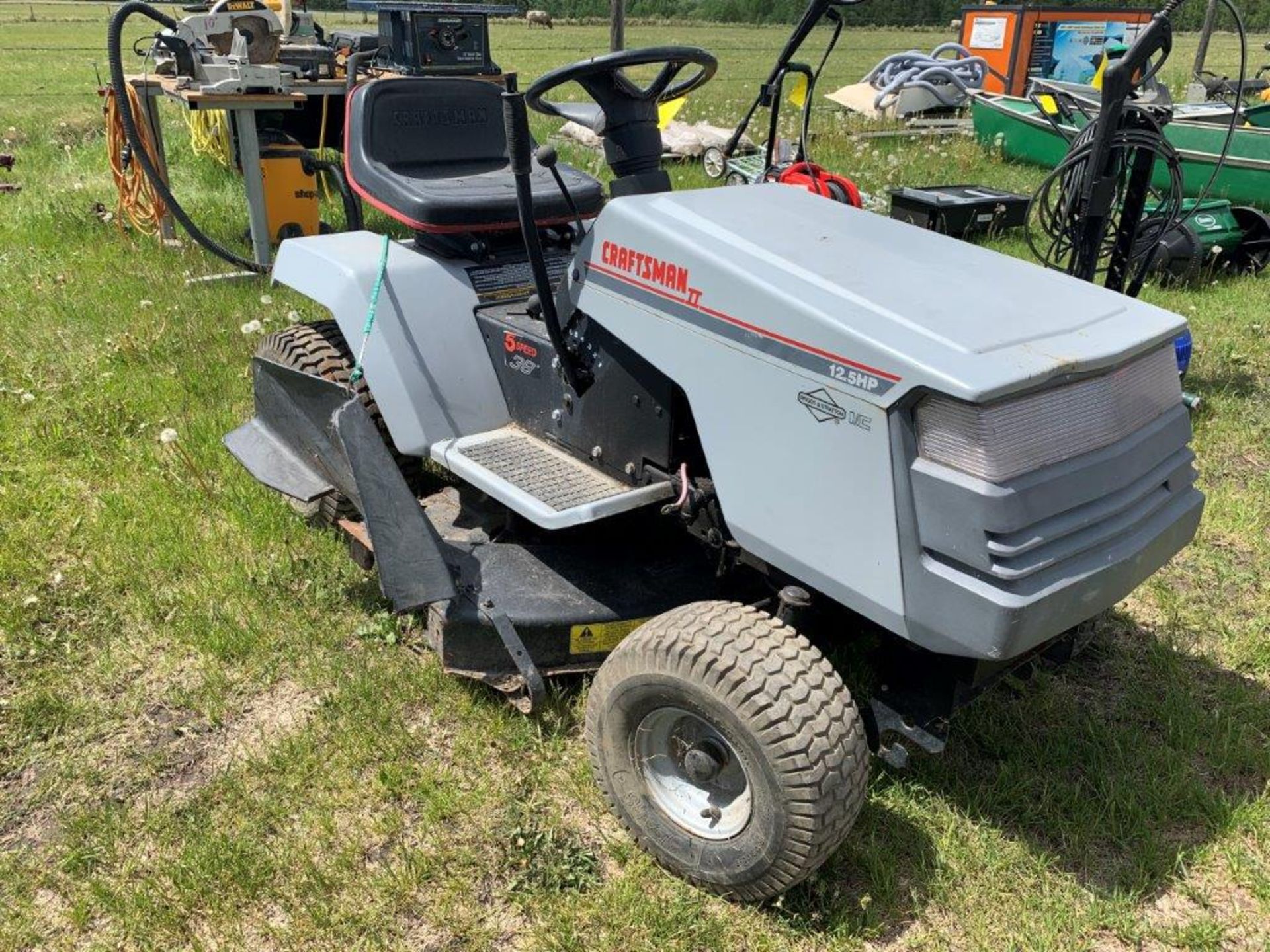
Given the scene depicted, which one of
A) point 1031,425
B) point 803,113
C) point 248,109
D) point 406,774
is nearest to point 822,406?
point 1031,425

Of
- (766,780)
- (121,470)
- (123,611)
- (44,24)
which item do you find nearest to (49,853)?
(123,611)

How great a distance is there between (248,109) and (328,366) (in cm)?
321

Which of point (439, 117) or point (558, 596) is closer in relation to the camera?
point (558, 596)

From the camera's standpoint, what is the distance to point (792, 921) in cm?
212

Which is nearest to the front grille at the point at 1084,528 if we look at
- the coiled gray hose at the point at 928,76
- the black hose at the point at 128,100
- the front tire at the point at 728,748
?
the front tire at the point at 728,748

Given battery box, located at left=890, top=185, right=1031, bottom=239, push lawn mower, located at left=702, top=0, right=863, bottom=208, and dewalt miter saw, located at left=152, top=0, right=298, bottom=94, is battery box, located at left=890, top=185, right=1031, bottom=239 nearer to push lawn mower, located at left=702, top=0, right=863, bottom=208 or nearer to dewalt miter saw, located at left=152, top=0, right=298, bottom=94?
push lawn mower, located at left=702, top=0, right=863, bottom=208

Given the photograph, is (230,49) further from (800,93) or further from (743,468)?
(743,468)

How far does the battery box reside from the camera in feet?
21.5

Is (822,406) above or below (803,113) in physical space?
below

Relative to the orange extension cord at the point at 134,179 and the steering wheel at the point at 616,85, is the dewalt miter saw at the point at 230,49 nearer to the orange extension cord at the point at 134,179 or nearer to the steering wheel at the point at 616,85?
the orange extension cord at the point at 134,179

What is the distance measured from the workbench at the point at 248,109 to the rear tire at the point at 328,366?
279 centimetres

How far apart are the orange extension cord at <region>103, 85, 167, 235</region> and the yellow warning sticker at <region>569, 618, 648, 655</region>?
488 centimetres

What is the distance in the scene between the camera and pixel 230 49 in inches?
239

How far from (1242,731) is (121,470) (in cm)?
362
